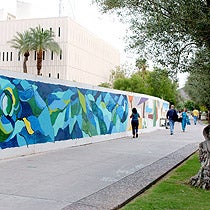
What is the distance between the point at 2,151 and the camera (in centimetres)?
1088

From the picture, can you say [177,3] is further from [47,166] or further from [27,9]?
[27,9]

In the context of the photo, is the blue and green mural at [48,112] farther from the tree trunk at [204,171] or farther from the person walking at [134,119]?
the tree trunk at [204,171]

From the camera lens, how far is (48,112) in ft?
43.3

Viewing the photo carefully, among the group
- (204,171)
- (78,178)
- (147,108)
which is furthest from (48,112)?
(147,108)

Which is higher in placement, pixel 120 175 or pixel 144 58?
pixel 144 58

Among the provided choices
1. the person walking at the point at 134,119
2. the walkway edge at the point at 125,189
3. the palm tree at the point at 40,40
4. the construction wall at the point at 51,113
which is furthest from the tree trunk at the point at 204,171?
the palm tree at the point at 40,40

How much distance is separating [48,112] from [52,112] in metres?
0.28

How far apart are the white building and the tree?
53.9m

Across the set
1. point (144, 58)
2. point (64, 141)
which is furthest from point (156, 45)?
point (64, 141)

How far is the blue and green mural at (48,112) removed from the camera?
11180mm

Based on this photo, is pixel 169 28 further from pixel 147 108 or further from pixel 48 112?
pixel 147 108

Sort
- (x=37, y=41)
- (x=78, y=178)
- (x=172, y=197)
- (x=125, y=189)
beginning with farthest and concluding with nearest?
(x=37, y=41) → (x=78, y=178) → (x=125, y=189) → (x=172, y=197)

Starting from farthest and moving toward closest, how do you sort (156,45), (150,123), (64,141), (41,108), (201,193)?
Result: (150,123)
(64,141)
(41,108)
(156,45)
(201,193)

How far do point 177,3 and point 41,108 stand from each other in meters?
6.53
